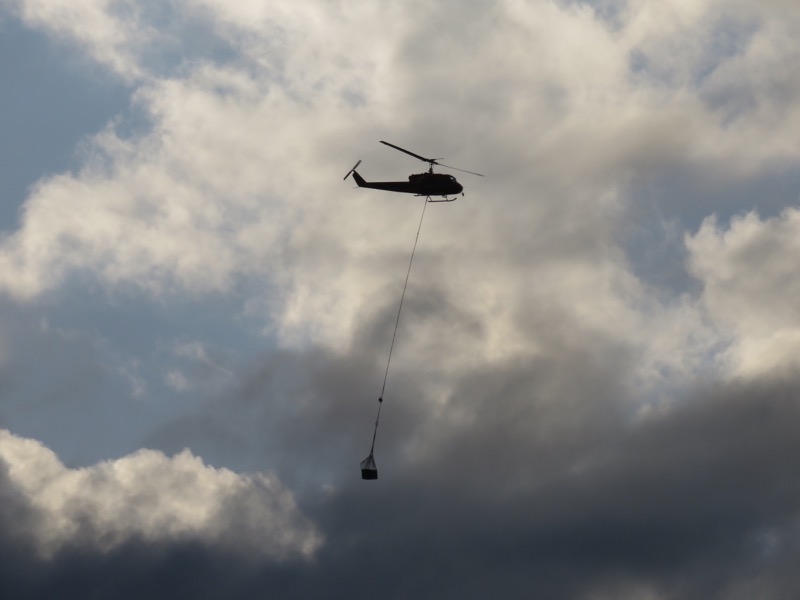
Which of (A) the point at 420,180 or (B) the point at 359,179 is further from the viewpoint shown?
(B) the point at 359,179

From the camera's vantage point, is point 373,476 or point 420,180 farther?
point 420,180

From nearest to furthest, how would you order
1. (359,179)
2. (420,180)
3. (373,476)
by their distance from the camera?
(373,476), (420,180), (359,179)

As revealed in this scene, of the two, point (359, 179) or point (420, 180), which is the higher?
point (359, 179)

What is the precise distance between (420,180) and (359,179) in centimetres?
1469

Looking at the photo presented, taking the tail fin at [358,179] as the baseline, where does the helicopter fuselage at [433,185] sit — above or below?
below

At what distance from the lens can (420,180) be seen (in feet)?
397

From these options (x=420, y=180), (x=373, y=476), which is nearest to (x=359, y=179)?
(x=420, y=180)

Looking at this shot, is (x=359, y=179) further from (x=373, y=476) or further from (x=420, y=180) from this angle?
(x=373, y=476)

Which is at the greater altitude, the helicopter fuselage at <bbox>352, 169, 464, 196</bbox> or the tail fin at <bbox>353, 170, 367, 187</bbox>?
the tail fin at <bbox>353, 170, 367, 187</bbox>

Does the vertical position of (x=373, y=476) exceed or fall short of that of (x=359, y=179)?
it falls short

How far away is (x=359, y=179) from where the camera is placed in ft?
439

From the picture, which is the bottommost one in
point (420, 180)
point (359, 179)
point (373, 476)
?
point (373, 476)

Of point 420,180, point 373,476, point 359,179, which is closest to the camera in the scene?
point 373,476

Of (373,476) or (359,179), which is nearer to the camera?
(373,476)
